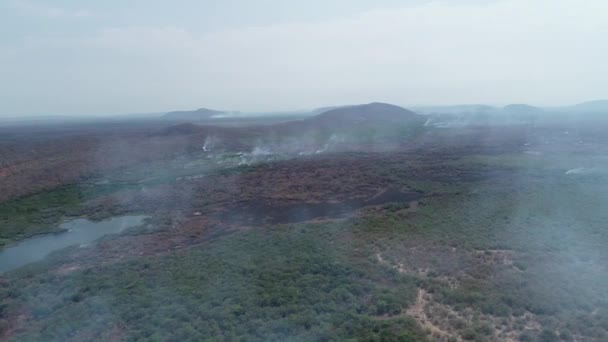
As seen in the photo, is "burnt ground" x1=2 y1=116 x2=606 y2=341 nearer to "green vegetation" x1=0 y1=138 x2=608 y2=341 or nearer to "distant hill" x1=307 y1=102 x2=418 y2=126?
"green vegetation" x1=0 y1=138 x2=608 y2=341

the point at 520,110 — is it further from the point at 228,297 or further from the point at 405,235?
the point at 228,297

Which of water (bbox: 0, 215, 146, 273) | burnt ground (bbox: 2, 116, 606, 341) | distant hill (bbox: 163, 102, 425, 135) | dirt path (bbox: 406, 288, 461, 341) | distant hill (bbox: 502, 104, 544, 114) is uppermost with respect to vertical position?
distant hill (bbox: 502, 104, 544, 114)

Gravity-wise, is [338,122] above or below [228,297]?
above

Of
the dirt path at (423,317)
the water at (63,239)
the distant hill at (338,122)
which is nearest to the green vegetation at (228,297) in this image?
the dirt path at (423,317)

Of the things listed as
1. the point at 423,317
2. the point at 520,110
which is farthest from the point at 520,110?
the point at 423,317

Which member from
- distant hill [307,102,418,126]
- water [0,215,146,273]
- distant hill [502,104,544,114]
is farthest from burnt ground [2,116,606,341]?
distant hill [502,104,544,114]

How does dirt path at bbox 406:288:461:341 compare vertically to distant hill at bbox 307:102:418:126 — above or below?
below

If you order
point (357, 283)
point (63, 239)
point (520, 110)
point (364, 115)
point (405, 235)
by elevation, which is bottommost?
point (63, 239)

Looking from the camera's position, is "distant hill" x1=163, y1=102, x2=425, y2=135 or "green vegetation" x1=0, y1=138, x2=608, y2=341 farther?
"distant hill" x1=163, y1=102, x2=425, y2=135
